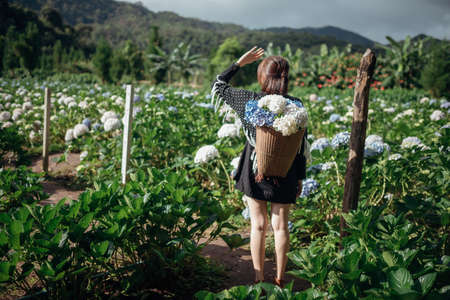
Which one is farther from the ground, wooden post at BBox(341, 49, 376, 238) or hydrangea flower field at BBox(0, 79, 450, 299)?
wooden post at BBox(341, 49, 376, 238)

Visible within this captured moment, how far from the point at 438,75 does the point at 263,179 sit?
567 inches

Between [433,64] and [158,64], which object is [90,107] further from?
[158,64]

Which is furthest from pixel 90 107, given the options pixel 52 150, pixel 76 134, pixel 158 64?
pixel 158 64

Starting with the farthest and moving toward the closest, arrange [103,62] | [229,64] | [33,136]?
[229,64] < [103,62] < [33,136]

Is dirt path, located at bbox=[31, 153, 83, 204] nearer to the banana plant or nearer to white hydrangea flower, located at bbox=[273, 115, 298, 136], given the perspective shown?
white hydrangea flower, located at bbox=[273, 115, 298, 136]

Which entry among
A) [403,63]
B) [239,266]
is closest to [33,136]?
[239,266]

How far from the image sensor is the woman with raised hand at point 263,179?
191cm

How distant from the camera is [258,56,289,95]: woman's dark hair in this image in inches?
73.7

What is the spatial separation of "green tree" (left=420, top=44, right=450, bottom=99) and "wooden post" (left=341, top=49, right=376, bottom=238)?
43.2ft

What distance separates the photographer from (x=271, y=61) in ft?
6.18

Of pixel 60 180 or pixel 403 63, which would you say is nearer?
pixel 60 180

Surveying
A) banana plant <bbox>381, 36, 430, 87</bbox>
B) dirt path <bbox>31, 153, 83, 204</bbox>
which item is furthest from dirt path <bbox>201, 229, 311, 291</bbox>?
banana plant <bbox>381, 36, 430, 87</bbox>

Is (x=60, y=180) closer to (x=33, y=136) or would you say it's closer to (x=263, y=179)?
(x=33, y=136)

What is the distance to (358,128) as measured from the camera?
210cm
